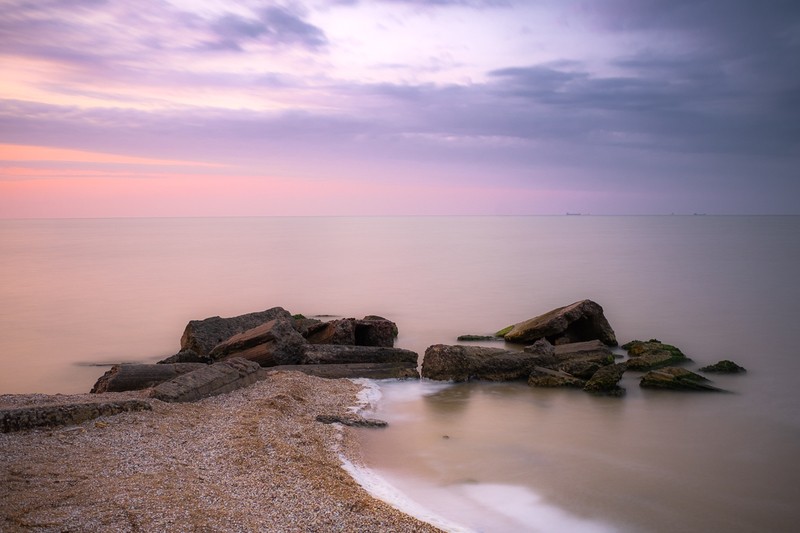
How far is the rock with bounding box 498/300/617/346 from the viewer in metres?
15.4

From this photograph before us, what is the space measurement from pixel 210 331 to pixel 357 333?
3.10m

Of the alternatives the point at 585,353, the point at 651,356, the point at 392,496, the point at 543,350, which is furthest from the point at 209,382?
the point at 651,356

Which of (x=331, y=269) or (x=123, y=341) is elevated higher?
(x=331, y=269)

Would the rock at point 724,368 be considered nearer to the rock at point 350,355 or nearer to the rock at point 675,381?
the rock at point 675,381

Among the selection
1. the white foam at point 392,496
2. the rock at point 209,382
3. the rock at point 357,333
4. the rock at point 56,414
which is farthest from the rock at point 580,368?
the rock at point 56,414

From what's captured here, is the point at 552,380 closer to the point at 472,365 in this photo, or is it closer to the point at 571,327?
the point at 472,365

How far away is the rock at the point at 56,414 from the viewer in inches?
293

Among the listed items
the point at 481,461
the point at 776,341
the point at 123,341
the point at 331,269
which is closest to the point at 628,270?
the point at 331,269

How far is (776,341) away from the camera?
58.2 ft

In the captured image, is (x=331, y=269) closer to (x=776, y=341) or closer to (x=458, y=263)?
(x=458, y=263)

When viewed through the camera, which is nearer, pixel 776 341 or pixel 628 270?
pixel 776 341

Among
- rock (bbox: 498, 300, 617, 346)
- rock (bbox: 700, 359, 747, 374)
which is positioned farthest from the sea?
rock (bbox: 498, 300, 617, 346)

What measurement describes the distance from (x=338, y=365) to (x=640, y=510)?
6814 mm

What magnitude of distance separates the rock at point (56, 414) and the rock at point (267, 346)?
169 inches
